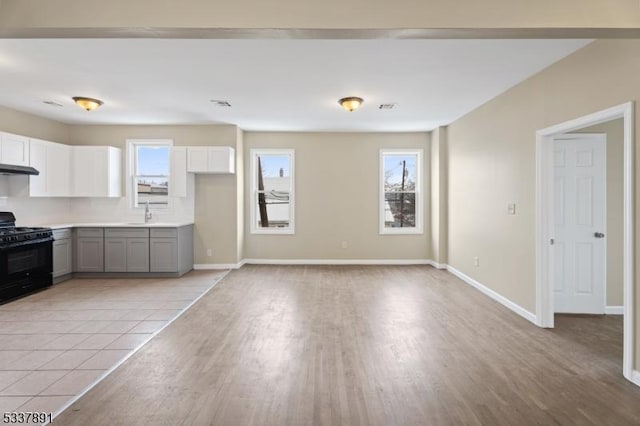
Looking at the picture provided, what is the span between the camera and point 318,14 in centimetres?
217

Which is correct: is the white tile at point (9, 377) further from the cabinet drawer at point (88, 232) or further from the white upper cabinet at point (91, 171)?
the white upper cabinet at point (91, 171)

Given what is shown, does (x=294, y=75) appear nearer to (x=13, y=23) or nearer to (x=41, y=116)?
(x=13, y=23)

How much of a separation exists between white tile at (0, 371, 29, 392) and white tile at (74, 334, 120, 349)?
0.50 metres

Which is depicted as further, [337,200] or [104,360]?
[337,200]

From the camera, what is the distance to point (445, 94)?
15.1 feet

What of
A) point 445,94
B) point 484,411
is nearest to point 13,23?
point 484,411

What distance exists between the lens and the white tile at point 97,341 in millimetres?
3219

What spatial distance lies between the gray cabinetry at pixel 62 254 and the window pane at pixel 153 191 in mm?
1293

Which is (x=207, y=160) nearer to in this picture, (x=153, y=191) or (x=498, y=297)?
(x=153, y=191)

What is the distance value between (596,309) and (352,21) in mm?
4311

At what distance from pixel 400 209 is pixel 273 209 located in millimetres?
2636

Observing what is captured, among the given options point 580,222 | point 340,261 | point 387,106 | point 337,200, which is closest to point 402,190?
point 337,200

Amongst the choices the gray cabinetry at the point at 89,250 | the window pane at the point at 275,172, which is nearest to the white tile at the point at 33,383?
the gray cabinetry at the point at 89,250

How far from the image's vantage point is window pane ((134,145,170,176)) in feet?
21.8
